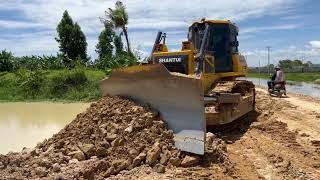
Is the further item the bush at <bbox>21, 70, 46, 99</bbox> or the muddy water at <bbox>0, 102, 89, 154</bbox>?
the bush at <bbox>21, 70, 46, 99</bbox>

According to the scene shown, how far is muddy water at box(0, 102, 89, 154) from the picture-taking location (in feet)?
46.2

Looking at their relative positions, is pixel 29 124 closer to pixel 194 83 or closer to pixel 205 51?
pixel 205 51

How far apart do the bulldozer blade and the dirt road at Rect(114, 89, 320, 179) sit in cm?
68

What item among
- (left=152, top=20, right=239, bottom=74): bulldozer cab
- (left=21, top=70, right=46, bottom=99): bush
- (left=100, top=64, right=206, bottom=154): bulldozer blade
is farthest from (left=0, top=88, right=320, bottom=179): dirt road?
(left=21, top=70, right=46, bottom=99): bush

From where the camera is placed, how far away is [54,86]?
32.5m

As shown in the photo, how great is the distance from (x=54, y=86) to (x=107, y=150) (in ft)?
82.8

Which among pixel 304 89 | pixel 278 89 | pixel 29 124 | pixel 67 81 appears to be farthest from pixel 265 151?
pixel 67 81

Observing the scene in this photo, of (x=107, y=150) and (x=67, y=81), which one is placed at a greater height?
(x=67, y=81)

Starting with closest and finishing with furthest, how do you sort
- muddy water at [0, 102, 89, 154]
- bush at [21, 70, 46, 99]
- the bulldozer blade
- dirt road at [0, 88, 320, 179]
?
1. dirt road at [0, 88, 320, 179]
2. the bulldozer blade
3. muddy water at [0, 102, 89, 154]
4. bush at [21, 70, 46, 99]

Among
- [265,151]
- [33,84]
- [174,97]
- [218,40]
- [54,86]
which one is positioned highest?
[218,40]

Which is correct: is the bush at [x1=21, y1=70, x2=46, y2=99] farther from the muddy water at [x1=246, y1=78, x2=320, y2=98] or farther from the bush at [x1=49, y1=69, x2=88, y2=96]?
the muddy water at [x1=246, y1=78, x2=320, y2=98]

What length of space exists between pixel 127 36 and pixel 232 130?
2666cm

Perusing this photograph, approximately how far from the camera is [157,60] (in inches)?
452

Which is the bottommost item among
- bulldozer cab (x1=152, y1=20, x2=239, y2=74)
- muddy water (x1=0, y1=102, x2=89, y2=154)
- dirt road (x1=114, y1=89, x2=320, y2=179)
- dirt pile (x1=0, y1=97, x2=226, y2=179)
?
muddy water (x1=0, y1=102, x2=89, y2=154)
